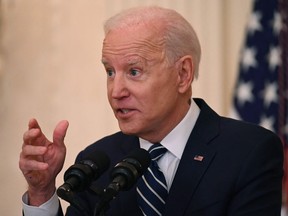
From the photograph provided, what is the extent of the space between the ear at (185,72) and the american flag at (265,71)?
1792 mm

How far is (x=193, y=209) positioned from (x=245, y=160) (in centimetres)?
26

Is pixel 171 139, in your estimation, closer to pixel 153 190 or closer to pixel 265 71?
pixel 153 190

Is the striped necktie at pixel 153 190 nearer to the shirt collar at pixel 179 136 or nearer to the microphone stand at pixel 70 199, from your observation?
the shirt collar at pixel 179 136

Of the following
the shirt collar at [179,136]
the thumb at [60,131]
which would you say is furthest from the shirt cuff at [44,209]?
the shirt collar at [179,136]

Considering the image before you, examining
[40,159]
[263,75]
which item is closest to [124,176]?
[40,159]

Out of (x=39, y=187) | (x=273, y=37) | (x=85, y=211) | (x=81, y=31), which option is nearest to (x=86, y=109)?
(x=81, y=31)

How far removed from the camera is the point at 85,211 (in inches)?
67.6

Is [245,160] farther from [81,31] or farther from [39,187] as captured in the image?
[81,31]

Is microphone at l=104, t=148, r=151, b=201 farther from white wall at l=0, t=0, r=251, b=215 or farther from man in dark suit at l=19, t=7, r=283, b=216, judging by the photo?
white wall at l=0, t=0, r=251, b=215

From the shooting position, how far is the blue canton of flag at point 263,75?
13.0 feet

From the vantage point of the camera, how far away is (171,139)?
231 centimetres

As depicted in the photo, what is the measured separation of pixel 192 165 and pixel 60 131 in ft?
1.68

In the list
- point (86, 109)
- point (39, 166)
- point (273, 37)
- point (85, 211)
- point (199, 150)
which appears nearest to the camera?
point (85, 211)

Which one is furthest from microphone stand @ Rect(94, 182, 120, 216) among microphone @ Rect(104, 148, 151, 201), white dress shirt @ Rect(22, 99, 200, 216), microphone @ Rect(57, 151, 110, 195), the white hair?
the white hair
